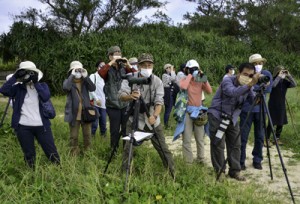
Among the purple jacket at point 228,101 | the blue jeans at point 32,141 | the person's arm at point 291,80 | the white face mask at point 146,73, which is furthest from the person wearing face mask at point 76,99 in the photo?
the person's arm at point 291,80

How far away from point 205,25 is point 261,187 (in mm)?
26872

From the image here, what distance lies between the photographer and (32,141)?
14.1 feet

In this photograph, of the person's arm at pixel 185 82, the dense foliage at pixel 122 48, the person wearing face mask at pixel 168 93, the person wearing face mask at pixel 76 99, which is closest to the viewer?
the person wearing face mask at pixel 76 99

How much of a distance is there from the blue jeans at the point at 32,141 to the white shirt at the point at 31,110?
65mm

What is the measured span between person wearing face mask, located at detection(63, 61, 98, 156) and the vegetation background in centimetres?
28

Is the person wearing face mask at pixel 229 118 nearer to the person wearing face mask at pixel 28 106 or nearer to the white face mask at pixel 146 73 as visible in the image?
the white face mask at pixel 146 73

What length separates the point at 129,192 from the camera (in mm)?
3576

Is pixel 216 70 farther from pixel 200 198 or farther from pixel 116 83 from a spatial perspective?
pixel 200 198

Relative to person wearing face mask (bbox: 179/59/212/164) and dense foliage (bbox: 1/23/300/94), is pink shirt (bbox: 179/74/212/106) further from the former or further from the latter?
dense foliage (bbox: 1/23/300/94)

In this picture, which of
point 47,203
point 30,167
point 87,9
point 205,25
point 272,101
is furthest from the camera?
point 205,25

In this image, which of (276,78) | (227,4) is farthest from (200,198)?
(227,4)

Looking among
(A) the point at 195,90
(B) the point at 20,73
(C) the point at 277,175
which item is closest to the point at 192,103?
(A) the point at 195,90

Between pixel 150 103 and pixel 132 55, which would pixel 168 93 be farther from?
pixel 132 55

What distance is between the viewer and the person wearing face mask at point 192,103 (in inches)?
203
